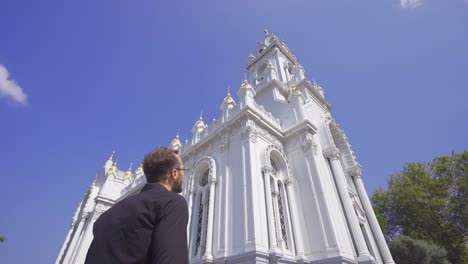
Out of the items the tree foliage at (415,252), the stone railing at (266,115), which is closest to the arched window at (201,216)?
the stone railing at (266,115)

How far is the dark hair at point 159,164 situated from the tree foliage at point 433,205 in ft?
84.4

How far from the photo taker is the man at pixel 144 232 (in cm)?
126

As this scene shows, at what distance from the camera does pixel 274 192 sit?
37.7 feet

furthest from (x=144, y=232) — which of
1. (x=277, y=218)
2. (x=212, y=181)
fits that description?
(x=212, y=181)

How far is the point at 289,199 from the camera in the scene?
11.5 metres

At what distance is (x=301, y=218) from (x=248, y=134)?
5177mm

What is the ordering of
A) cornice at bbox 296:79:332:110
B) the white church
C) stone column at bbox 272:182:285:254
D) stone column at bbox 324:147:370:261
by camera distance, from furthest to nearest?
cornice at bbox 296:79:332:110, stone column at bbox 324:147:370:261, stone column at bbox 272:182:285:254, the white church

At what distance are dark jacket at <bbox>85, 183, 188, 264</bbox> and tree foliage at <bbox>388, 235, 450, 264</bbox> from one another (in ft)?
71.3

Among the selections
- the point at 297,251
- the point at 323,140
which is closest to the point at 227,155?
the point at 297,251

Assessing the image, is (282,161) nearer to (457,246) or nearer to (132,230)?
(132,230)

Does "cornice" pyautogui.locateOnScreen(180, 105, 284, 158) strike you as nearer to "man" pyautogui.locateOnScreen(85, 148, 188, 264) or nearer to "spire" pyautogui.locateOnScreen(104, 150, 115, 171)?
"man" pyautogui.locateOnScreen(85, 148, 188, 264)

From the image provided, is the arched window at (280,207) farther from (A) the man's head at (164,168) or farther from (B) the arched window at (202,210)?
(A) the man's head at (164,168)

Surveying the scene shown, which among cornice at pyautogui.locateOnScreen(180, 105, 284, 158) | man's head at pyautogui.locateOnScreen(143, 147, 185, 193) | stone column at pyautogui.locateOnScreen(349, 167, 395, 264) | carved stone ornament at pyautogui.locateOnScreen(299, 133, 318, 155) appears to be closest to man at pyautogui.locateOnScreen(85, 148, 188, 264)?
man's head at pyautogui.locateOnScreen(143, 147, 185, 193)

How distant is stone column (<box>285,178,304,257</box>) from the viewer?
9.97 meters
